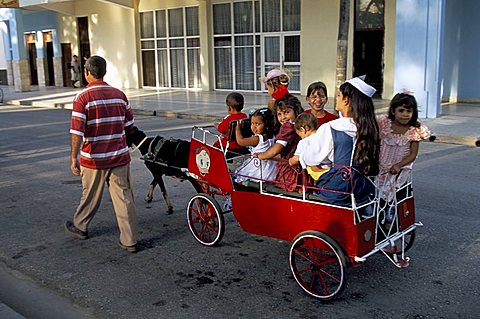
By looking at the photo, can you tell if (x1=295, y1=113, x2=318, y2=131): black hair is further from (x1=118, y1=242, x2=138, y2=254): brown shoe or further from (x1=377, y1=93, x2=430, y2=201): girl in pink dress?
(x1=118, y1=242, x2=138, y2=254): brown shoe

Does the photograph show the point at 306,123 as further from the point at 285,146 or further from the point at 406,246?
the point at 406,246

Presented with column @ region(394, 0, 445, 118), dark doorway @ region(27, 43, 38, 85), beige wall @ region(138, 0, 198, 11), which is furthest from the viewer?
dark doorway @ region(27, 43, 38, 85)

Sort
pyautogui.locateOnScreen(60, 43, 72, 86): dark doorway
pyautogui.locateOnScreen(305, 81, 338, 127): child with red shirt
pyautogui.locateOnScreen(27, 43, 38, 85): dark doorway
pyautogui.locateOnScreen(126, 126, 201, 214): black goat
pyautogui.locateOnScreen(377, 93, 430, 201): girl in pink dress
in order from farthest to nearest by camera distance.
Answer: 1. pyautogui.locateOnScreen(27, 43, 38, 85): dark doorway
2. pyautogui.locateOnScreen(60, 43, 72, 86): dark doorway
3. pyautogui.locateOnScreen(126, 126, 201, 214): black goat
4. pyautogui.locateOnScreen(305, 81, 338, 127): child with red shirt
5. pyautogui.locateOnScreen(377, 93, 430, 201): girl in pink dress

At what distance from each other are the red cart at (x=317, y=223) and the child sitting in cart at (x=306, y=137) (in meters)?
0.14

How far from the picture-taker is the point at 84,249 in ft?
19.1

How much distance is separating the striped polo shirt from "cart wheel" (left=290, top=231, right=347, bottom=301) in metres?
2.13

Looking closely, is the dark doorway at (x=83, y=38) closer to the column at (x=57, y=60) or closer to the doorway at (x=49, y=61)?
the column at (x=57, y=60)

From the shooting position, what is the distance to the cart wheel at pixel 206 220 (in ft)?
18.4

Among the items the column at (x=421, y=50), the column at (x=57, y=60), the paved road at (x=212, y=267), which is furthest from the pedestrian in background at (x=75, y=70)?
the paved road at (x=212, y=267)

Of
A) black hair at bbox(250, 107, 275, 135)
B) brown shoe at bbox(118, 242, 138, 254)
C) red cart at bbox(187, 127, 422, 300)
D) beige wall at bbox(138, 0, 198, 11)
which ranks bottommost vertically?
brown shoe at bbox(118, 242, 138, 254)

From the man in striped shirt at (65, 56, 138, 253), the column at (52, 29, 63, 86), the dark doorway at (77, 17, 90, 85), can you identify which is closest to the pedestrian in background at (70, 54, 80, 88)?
the dark doorway at (77, 17, 90, 85)

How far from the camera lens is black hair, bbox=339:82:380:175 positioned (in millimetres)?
4242

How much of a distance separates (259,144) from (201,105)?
14.3 meters

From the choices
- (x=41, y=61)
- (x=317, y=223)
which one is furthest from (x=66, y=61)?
(x=317, y=223)
